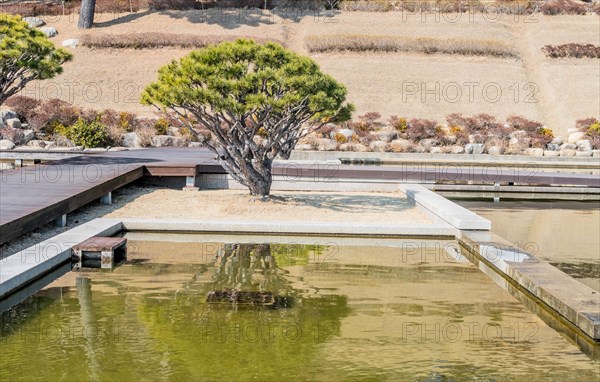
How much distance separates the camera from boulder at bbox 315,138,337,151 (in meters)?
33.4

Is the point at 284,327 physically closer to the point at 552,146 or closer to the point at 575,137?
the point at 552,146

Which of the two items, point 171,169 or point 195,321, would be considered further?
point 171,169

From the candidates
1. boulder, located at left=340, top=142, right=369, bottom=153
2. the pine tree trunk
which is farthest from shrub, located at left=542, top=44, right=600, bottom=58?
the pine tree trunk

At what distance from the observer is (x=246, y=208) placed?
646 inches

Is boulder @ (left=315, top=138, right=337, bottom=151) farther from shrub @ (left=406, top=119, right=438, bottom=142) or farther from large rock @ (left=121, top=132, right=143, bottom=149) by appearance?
large rock @ (left=121, top=132, right=143, bottom=149)

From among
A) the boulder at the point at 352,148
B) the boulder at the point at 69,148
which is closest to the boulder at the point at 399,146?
the boulder at the point at 352,148

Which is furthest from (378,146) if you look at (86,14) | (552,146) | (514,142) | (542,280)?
(86,14)

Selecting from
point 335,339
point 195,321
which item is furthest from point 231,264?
point 335,339

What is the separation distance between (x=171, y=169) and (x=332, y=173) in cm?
421

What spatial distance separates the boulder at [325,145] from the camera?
3341 centimetres

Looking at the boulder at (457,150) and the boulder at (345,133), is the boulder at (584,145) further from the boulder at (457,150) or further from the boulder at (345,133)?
the boulder at (345,133)

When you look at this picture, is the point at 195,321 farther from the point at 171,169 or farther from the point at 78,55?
the point at 78,55

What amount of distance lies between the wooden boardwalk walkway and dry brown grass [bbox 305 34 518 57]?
26.6m

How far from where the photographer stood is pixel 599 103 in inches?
1752
